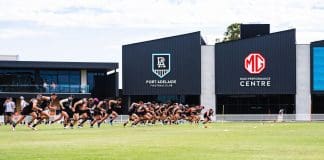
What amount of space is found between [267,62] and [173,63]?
8.89 m

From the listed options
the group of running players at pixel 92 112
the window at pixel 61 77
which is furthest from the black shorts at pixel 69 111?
the window at pixel 61 77

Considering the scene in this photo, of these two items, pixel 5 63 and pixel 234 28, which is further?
pixel 234 28

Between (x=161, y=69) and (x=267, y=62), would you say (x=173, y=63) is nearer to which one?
(x=161, y=69)

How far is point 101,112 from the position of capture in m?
42.9

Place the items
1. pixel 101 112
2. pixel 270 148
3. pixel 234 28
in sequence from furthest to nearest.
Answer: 1. pixel 234 28
2. pixel 101 112
3. pixel 270 148

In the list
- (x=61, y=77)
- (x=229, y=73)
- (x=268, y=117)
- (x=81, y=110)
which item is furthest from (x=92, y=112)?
(x=61, y=77)

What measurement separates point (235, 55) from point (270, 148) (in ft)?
183

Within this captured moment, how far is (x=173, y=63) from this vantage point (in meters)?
75.6

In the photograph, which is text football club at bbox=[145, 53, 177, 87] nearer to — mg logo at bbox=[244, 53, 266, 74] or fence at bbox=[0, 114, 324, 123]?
mg logo at bbox=[244, 53, 266, 74]

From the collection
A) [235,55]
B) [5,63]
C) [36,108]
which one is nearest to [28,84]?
[5,63]

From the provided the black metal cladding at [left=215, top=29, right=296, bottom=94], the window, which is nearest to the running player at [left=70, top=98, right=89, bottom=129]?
the black metal cladding at [left=215, top=29, right=296, bottom=94]

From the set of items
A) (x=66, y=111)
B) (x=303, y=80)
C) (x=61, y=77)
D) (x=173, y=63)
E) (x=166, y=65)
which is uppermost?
(x=173, y=63)

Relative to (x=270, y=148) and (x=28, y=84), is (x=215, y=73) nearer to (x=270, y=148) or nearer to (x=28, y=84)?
(x=28, y=84)

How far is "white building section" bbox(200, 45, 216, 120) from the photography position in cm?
7562
